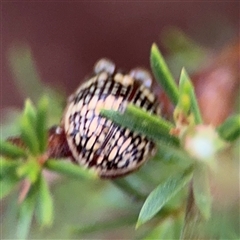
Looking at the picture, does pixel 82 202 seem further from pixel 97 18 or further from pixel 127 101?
pixel 97 18

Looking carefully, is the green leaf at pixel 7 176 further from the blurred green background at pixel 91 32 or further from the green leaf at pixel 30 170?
the blurred green background at pixel 91 32

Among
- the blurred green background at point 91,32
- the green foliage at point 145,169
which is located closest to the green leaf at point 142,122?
the green foliage at point 145,169

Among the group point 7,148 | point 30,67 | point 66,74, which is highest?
point 66,74

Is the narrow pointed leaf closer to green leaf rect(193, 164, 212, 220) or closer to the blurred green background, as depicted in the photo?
green leaf rect(193, 164, 212, 220)

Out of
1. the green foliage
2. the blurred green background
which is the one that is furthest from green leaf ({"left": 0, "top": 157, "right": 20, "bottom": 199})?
the blurred green background

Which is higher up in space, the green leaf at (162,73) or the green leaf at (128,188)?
the green leaf at (162,73)

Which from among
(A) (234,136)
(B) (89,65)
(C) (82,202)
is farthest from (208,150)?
(B) (89,65)
